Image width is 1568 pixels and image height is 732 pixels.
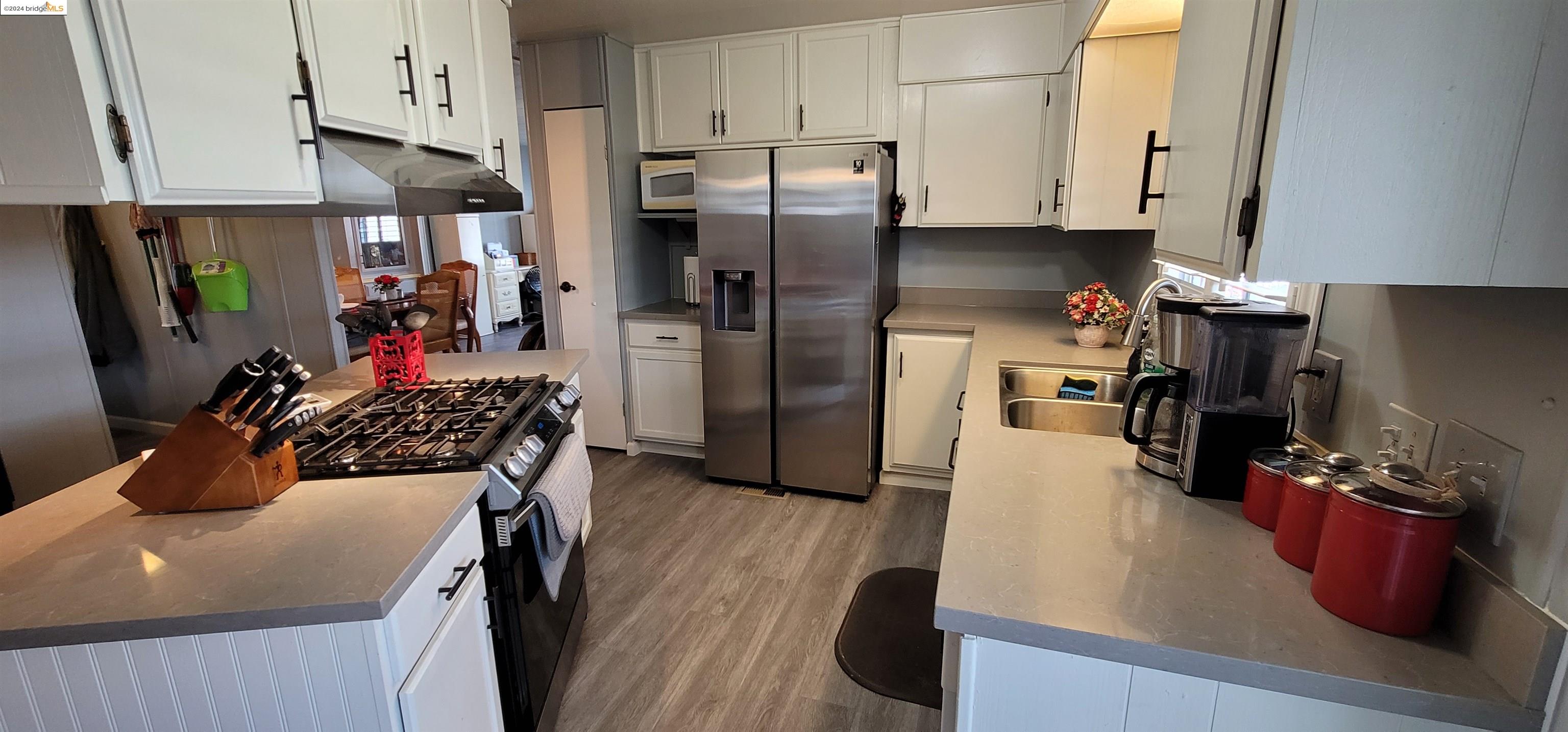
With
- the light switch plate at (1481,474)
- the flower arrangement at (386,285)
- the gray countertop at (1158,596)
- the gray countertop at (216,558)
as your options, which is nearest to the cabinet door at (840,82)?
the gray countertop at (1158,596)

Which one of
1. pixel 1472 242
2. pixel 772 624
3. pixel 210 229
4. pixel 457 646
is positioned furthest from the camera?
pixel 210 229

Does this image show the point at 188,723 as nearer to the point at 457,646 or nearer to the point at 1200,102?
the point at 457,646

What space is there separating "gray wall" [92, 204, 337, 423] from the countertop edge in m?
3.56

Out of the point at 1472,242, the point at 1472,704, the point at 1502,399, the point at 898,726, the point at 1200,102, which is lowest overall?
the point at 898,726

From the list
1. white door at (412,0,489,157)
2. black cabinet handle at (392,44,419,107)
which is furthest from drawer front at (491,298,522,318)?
black cabinet handle at (392,44,419,107)

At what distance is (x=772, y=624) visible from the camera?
6.88ft

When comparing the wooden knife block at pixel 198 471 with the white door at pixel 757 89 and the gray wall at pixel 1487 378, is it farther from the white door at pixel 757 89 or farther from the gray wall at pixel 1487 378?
the white door at pixel 757 89

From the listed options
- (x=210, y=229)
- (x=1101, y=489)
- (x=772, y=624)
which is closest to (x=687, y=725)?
(x=772, y=624)

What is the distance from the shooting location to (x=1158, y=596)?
85 centimetres

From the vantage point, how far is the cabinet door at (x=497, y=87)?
2.01 m

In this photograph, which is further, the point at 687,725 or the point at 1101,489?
the point at 687,725

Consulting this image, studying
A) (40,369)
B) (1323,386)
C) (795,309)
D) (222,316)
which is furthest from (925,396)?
(222,316)

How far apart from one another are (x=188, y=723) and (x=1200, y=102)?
183 cm

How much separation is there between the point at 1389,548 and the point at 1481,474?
0.18 m
